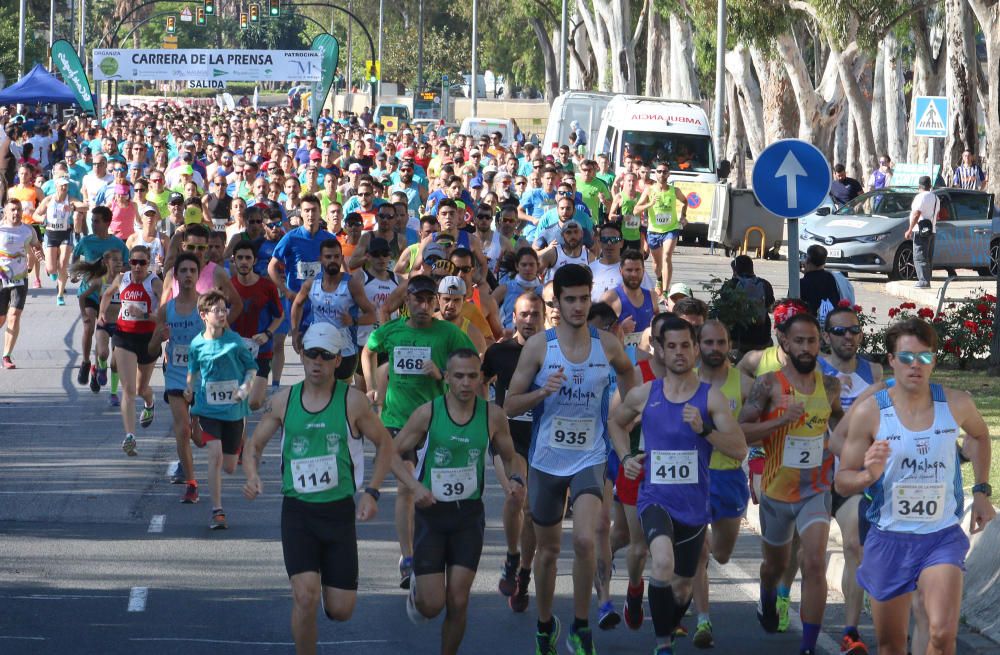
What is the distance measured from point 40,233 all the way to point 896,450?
61.9 ft

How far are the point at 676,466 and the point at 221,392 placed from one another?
384 cm

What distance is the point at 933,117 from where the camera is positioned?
26438 millimetres

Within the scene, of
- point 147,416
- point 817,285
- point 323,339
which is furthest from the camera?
point 817,285

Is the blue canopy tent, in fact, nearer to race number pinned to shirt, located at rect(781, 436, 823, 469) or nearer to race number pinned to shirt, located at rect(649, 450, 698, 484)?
race number pinned to shirt, located at rect(781, 436, 823, 469)

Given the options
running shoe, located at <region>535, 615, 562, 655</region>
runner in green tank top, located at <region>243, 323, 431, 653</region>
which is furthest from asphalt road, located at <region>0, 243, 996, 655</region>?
runner in green tank top, located at <region>243, 323, 431, 653</region>

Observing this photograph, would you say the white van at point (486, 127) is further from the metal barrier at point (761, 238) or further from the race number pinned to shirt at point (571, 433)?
the race number pinned to shirt at point (571, 433)

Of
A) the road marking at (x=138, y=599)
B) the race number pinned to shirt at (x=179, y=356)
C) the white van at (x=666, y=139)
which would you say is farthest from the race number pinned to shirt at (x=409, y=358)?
the white van at (x=666, y=139)

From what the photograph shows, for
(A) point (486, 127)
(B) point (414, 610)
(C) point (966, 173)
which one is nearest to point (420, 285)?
(B) point (414, 610)

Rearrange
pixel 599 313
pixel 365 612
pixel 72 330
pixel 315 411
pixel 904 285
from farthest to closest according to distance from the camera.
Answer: pixel 904 285 → pixel 72 330 → pixel 599 313 → pixel 365 612 → pixel 315 411

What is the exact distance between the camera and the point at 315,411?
24.1ft

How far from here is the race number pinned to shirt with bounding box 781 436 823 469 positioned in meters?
7.84

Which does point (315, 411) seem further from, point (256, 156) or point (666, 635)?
point (256, 156)

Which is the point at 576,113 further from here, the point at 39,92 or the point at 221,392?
the point at 221,392

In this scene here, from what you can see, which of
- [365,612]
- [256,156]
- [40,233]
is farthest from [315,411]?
[256,156]
